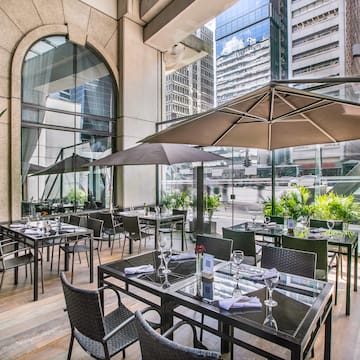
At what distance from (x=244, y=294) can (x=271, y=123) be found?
2.13m

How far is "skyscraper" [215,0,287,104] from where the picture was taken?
627 cm

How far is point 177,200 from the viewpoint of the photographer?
7984 millimetres

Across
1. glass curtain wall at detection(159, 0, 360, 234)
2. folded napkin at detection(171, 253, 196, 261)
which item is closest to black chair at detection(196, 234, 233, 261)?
folded napkin at detection(171, 253, 196, 261)

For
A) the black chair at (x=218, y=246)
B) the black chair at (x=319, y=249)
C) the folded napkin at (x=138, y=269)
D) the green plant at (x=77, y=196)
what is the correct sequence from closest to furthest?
1. the folded napkin at (x=138, y=269)
2. the black chair at (x=218, y=246)
3. the black chair at (x=319, y=249)
4. the green plant at (x=77, y=196)

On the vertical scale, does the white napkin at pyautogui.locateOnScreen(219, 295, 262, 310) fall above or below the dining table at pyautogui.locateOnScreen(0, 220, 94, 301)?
above

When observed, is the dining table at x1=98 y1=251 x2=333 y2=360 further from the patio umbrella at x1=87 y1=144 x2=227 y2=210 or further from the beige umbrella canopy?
the patio umbrella at x1=87 y1=144 x2=227 y2=210

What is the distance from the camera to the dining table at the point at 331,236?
327 cm

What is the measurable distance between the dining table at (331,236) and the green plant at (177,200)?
3.32 metres

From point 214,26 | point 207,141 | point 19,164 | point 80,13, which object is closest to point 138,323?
point 207,141

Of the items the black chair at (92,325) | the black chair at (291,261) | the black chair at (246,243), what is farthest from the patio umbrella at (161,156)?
the black chair at (92,325)

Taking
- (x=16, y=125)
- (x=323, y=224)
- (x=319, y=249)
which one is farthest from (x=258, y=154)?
(x=16, y=125)

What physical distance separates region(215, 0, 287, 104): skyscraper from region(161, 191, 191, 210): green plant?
277cm

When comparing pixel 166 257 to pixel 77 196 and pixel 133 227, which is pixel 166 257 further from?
pixel 77 196

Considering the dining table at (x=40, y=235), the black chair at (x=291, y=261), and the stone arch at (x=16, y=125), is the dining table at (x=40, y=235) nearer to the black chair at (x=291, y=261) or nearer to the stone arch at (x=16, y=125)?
the stone arch at (x=16, y=125)
